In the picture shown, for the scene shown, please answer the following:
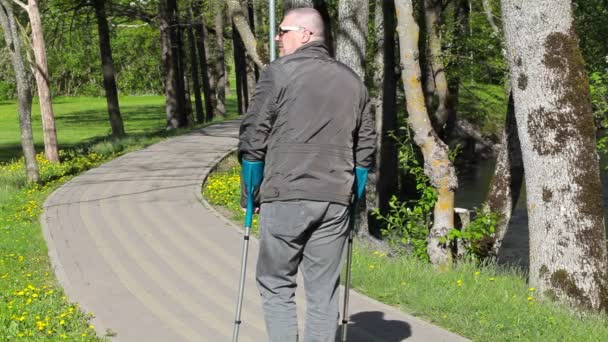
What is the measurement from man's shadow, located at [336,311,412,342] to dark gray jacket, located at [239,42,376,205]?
186 cm

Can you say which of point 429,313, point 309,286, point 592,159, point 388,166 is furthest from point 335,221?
point 388,166

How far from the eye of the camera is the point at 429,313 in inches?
283

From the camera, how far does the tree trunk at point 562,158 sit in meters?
8.06

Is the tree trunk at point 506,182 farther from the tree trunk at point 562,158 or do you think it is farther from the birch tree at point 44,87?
Answer: the birch tree at point 44,87

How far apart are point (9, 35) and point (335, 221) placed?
13191 mm

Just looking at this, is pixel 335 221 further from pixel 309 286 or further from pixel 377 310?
pixel 377 310

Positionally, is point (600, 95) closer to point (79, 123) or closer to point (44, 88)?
point (44, 88)

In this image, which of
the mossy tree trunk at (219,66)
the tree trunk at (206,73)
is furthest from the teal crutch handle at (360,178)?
the tree trunk at (206,73)

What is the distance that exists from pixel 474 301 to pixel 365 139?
2.65 m

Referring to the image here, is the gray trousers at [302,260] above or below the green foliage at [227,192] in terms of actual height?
above

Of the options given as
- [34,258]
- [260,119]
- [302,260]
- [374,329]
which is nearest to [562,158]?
[374,329]

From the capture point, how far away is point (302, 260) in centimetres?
512

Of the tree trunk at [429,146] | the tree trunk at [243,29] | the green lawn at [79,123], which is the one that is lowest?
the green lawn at [79,123]

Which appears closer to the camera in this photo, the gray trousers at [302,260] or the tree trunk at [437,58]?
the gray trousers at [302,260]
